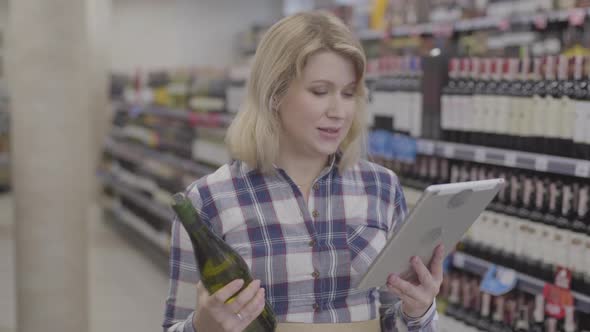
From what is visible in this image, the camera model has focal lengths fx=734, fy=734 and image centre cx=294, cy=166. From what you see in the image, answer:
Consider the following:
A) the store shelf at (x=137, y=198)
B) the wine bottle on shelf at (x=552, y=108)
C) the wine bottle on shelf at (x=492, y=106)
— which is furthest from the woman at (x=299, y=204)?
the store shelf at (x=137, y=198)

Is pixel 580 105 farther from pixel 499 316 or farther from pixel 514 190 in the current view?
pixel 499 316

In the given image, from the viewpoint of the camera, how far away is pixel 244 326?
146 cm

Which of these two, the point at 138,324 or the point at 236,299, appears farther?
the point at 138,324

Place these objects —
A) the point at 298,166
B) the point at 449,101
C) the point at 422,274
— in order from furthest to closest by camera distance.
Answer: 1. the point at 449,101
2. the point at 298,166
3. the point at 422,274

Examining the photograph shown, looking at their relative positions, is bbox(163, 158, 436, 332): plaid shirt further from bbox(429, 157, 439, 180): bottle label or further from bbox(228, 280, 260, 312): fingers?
bbox(429, 157, 439, 180): bottle label

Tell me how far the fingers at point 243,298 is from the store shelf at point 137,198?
5.84 m

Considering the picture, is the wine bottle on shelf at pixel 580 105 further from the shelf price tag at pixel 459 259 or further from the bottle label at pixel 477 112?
the shelf price tag at pixel 459 259

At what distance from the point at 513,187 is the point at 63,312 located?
8.78 feet

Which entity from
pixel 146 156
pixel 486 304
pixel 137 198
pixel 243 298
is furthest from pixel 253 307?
pixel 137 198

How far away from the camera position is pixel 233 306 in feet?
4.67

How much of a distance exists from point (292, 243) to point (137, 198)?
277 inches

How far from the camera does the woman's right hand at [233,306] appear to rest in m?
1.41

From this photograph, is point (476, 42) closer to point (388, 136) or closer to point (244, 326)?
point (388, 136)

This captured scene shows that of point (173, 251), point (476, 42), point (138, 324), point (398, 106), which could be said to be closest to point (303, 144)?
point (173, 251)
